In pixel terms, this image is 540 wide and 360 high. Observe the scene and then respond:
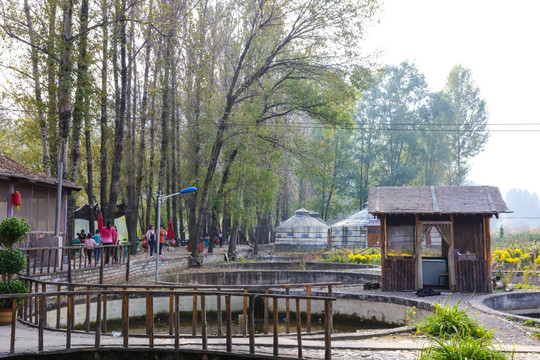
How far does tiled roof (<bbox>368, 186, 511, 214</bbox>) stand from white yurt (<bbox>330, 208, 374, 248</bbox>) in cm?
3470

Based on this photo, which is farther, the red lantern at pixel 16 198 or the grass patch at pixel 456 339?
the red lantern at pixel 16 198

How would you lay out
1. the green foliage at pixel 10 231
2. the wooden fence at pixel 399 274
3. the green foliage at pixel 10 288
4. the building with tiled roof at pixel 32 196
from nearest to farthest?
the green foliage at pixel 10 288
the green foliage at pixel 10 231
the building with tiled roof at pixel 32 196
the wooden fence at pixel 399 274

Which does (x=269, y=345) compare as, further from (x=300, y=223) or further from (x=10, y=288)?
(x=300, y=223)

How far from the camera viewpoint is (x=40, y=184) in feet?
64.7

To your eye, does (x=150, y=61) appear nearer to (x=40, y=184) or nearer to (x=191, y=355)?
(x=40, y=184)

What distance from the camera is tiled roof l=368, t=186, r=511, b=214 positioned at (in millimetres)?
18255

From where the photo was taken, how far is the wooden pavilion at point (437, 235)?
18422 millimetres

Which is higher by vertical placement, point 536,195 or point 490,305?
point 536,195

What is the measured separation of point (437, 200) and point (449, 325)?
8.58 metres

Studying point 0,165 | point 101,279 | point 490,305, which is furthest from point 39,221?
point 490,305

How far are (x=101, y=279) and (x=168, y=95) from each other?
19.3 m

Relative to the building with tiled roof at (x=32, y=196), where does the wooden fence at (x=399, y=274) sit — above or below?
below

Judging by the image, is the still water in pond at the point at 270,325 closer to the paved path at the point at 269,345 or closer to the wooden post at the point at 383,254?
the wooden post at the point at 383,254

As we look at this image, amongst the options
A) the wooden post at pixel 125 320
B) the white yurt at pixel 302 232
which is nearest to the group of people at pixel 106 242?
the wooden post at pixel 125 320
